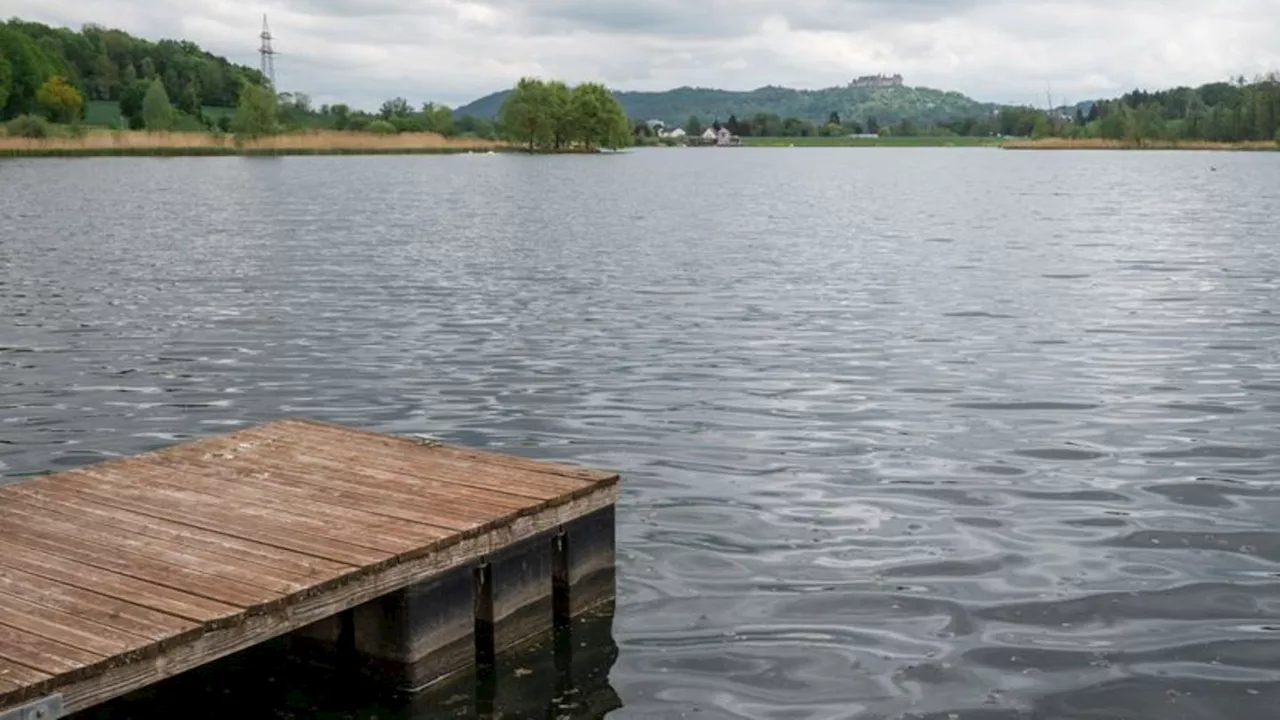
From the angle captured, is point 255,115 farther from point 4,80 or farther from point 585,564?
point 585,564

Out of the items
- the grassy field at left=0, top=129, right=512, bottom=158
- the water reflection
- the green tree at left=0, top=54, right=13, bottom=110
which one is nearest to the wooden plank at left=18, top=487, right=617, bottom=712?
the water reflection

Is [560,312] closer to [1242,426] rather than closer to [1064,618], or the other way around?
[1242,426]

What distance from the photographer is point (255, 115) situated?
170375 mm

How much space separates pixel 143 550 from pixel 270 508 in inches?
43.3

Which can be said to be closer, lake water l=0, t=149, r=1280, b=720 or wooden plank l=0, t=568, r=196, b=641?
wooden plank l=0, t=568, r=196, b=641

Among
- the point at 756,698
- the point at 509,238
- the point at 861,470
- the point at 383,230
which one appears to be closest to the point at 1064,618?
the point at 756,698

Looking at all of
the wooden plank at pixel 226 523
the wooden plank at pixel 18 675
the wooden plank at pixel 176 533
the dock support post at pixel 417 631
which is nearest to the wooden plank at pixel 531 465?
the dock support post at pixel 417 631

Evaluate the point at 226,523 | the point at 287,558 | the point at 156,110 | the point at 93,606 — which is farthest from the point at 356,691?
the point at 156,110

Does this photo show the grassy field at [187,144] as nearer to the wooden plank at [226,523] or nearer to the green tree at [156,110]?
the green tree at [156,110]

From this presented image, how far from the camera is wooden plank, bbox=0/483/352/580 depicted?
820 cm

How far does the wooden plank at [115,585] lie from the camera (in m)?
7.42

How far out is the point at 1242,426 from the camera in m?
16.6

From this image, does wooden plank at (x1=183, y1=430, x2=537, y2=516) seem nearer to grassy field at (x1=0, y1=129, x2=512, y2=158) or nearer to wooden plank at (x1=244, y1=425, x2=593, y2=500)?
wooden plank at (x1=244, y1=425, x2=593, y2=500)

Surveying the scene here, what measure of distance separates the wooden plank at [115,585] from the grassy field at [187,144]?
140 metres
